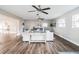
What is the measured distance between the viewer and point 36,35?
272 inches

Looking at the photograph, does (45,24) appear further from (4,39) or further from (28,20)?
(4,39)

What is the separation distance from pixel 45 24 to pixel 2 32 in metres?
1.52

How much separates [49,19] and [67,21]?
162 centimetres

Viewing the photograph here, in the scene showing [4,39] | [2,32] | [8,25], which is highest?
[8,25]

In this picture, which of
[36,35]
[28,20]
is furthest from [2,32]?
[36,35]

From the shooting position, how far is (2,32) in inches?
128
